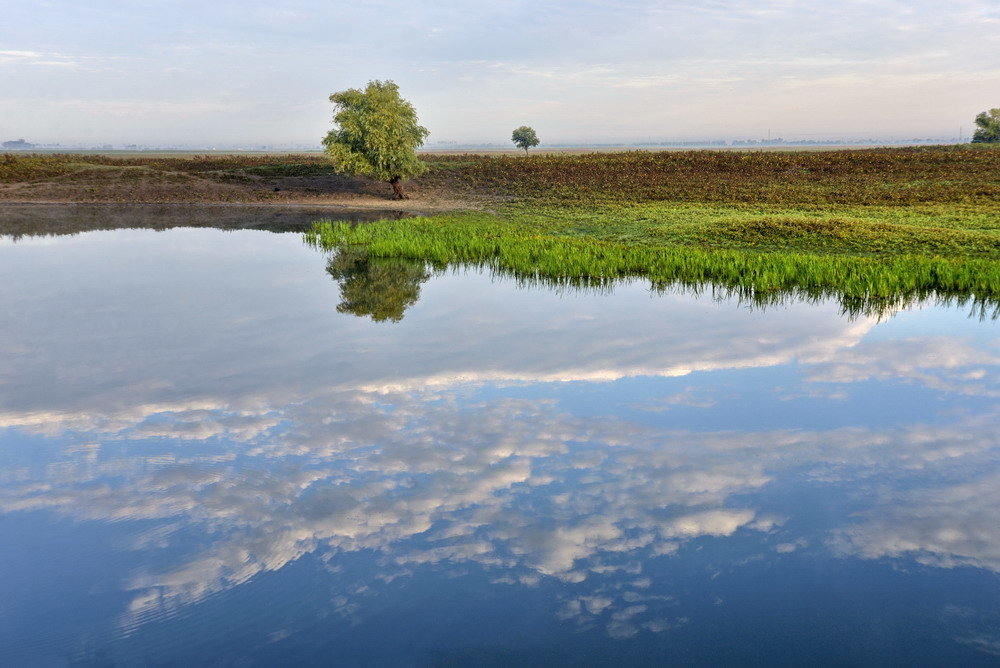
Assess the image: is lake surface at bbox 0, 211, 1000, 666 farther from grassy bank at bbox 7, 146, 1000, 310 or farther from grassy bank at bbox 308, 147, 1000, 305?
grassy bank at bbox 7, 146, 1000, 310

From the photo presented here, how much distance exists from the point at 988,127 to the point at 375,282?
10831 centimetres

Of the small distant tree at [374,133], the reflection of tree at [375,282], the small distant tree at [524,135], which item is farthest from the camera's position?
the small distant tree at [524,135]

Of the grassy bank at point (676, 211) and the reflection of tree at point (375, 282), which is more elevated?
the grassy bank at point (676, 211)

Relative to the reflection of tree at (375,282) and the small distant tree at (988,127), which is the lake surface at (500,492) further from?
the small distant tree at (988,127)

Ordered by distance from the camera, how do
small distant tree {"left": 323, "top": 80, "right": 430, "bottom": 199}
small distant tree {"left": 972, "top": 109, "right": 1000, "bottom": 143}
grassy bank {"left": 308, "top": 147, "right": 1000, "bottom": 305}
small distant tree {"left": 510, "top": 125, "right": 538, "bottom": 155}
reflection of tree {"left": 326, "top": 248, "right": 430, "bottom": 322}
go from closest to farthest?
reflection of tree {"left": 326, "top": 248, "right": 430, "bottom": 322}, grassy bank {"left": 308, "top": 147, "right": 1000, "bottom": 305}, small distant tree {"left": 323, "top": 80, "right": 430, "bottom": 199}, small distant tree {"left": 972, "top": 109, "right": 1000, "bottom": 143}, small distant tree {"left": 510, "top": 125, "right": 538, "bottom": 155}

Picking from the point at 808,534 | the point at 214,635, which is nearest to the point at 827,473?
the point at 808,534

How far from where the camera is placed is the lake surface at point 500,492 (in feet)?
20.4

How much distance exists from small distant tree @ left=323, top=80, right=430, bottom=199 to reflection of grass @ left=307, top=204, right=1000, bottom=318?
11915 millimetres

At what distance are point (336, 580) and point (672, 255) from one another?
19.9 metres

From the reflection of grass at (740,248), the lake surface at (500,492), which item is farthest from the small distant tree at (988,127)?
the lake surface at (500,492)

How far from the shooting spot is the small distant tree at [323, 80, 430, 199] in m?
47.1

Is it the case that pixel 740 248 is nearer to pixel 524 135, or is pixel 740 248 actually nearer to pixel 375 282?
pixel 375 282

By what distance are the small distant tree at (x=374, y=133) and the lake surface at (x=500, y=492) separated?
32.0 meters

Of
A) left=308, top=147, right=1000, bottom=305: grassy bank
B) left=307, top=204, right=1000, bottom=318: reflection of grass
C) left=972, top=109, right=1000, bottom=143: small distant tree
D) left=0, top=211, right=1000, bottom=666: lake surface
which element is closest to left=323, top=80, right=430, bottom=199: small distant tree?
left=308, top=147, right=1000, bottom=305: grassy bank
